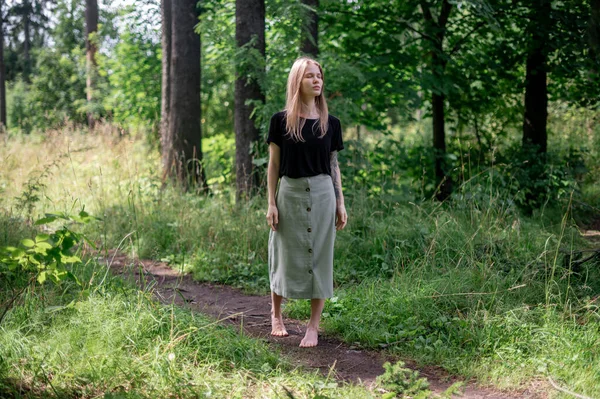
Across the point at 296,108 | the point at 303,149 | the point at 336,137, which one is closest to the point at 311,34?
the point at 336,137

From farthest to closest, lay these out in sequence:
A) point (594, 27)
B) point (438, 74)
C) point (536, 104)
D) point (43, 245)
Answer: point (536, 104), point (438, 74), point (594, 27), point (43, 245)

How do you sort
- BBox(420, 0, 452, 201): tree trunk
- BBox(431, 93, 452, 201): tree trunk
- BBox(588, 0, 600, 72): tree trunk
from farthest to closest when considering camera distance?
BBox(431, 93, 452, 201): tree trunk, BBox(420, 0, 452, 201): tree trunk, BBox(588, 0, 600, 72): tree trunk

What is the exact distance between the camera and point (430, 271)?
5.50 meters

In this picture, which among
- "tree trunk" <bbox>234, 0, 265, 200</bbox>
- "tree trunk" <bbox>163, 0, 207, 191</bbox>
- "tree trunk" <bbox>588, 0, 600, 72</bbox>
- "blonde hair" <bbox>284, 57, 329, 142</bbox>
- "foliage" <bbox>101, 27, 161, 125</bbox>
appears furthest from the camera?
"foliage" <bbox>101, 27, 161, 125</bbox>

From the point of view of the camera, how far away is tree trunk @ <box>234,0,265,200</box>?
7.85 meters

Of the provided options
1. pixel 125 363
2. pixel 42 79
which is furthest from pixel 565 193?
pixel 42 79

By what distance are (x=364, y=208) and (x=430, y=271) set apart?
5.60ft

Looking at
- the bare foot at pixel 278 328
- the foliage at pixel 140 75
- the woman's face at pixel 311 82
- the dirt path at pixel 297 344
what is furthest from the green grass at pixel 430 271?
the foliage at pixel 140 75

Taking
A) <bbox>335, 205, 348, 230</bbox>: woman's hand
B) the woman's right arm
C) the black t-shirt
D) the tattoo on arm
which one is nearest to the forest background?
<bbox>335, 205, 348, 230</bbox>: woman's hand

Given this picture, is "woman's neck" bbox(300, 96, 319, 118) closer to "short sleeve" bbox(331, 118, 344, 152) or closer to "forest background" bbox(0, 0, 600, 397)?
"short sleeve" bbox(331, 118, 344, 152)

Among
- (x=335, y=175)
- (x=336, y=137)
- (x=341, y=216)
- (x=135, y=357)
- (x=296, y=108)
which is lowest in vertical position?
(x=135, y=357)

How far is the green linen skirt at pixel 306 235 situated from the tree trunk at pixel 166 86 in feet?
18.9

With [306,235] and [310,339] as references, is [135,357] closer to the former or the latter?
[310,339]

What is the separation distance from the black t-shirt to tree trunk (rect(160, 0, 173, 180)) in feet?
18.6
